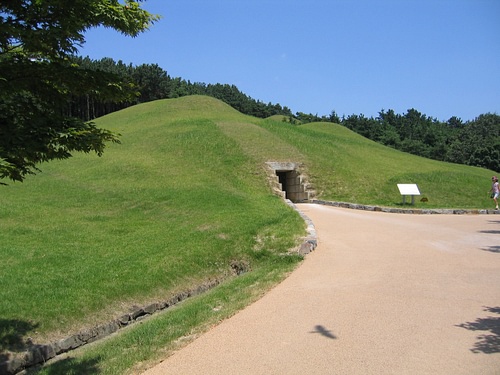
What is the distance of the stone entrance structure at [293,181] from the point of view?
23683mm

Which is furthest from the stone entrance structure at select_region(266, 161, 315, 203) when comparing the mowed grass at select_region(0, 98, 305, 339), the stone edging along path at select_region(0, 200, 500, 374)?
the stone edging along path at select_region(0, 200, 500, 374)

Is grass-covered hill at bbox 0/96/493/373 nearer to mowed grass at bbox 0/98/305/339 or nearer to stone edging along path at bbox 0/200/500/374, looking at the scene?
mowed grass at bbox 0/98/305/339

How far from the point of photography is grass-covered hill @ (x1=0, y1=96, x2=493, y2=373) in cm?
811

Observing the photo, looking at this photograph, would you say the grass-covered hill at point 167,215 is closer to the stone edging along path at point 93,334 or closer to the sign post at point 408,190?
the stone edging along path at point 93,334

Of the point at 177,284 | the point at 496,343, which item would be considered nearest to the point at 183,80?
the point at 177,284

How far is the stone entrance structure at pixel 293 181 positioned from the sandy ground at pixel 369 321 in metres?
12.9

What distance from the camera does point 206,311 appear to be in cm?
711

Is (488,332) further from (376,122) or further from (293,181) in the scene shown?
(376,122)

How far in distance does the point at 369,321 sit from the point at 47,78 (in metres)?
5.15

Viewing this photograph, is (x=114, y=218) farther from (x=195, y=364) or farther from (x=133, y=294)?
(x=195, y=364)

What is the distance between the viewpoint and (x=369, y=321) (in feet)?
19.6

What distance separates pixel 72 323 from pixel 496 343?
657cm

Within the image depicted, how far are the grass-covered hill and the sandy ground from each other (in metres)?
0.76

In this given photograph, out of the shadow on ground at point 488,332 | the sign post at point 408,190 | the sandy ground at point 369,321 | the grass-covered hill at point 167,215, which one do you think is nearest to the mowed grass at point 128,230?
the grass-covered hill at point 167,215
